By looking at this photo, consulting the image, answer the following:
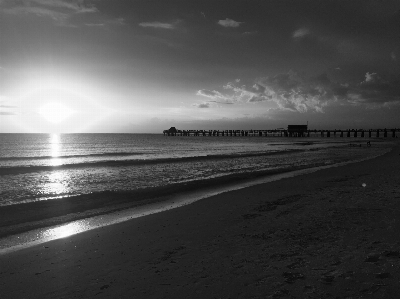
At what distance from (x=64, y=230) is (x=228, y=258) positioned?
528 centimetres

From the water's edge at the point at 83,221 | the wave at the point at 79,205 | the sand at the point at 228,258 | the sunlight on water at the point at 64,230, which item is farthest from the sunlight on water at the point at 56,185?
the sand at the point at 228,258

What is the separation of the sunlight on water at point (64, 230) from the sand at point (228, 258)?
71 cm

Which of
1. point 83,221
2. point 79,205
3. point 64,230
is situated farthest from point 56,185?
point 64,230

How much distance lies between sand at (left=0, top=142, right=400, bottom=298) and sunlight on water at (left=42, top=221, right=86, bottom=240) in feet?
2.32

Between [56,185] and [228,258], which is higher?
[228,258]

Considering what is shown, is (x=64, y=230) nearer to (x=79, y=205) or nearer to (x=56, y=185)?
(x=79, y=205)

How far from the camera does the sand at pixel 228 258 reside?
411 centimetres

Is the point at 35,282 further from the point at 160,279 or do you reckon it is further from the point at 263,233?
the point at 263,233

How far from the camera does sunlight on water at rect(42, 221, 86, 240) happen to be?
24.8ft

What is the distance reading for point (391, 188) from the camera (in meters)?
11.0

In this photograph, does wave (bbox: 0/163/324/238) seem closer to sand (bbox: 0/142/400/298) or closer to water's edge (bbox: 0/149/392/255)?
water's edge (bbox: 0/149/392/255)

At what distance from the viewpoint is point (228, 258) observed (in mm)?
5176

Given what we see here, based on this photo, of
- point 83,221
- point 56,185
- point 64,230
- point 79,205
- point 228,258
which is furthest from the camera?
point 56,185

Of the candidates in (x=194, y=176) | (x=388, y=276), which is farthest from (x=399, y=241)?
(x=194, y=176)
